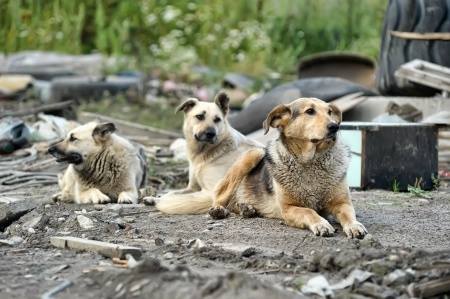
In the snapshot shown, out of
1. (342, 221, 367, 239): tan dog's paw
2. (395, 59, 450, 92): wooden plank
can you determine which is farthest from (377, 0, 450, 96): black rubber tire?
(342, 221, 367, 239): tan dog's paw

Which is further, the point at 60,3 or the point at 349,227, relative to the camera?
the point at 60,3

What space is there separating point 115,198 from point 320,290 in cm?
399

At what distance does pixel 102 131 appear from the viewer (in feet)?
30.2

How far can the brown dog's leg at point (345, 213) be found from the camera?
665 centimetres

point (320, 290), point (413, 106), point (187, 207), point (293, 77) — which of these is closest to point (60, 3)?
point (293, 77)

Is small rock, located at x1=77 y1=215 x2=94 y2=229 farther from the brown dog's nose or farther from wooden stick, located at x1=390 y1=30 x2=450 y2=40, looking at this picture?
wooden stick, located at x1=390 y1=30 x2=450 y2=40

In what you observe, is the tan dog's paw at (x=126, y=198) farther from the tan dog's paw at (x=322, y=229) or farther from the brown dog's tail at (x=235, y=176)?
the tan dog's paw at (x=322, y=229)

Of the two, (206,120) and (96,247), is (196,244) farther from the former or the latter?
(206,120)

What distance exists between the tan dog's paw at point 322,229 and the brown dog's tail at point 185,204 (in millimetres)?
1442

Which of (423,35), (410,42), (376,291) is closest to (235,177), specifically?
(376,291)

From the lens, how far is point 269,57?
2016 cm

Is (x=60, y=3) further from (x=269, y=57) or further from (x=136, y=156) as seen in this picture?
(x=136, y=156)

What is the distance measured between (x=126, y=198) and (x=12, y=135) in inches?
140

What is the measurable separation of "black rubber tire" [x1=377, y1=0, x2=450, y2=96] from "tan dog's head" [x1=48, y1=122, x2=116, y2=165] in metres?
4.12
